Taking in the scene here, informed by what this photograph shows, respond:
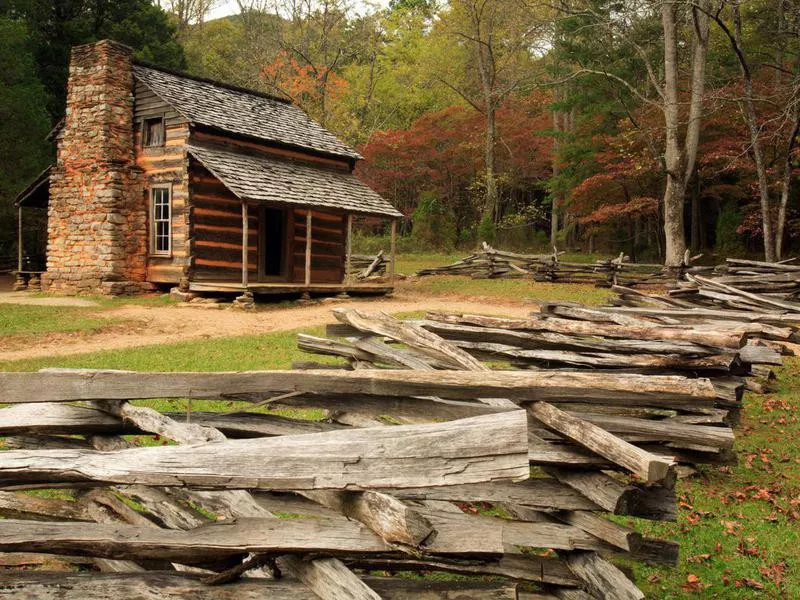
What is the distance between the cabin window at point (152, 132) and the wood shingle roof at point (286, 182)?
1760 mm

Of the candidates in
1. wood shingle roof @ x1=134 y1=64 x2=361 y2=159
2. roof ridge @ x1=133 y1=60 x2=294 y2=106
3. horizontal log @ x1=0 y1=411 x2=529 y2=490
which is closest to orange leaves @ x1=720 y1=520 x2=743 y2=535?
horizontal log @ x1=0 y1=411 x2=529 y2=490

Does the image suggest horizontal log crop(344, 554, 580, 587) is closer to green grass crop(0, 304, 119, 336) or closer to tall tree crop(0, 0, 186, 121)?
green grass crop(0, 304, 119, 336)

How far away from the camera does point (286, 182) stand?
1870 cm

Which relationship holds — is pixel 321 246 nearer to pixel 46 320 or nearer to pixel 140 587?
pixel 46 320

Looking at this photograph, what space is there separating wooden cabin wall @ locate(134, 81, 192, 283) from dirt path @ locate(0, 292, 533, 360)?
210 cm

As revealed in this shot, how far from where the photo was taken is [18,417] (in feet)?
10.1

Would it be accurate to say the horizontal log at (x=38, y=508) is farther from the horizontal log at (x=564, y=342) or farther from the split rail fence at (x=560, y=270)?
the split rail fence at (x=560, y=270)

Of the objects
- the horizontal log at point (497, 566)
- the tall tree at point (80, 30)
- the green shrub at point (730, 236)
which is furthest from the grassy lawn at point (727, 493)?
the tall tree at point (80, 30)

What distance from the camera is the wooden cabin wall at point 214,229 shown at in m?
18.0

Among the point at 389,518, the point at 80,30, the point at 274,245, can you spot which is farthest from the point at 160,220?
the point at 80,30

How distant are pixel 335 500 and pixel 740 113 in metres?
25.0

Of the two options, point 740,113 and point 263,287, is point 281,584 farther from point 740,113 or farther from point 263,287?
point 740,113

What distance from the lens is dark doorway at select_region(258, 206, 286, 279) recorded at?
67.9 feet

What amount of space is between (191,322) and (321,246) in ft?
28.0
